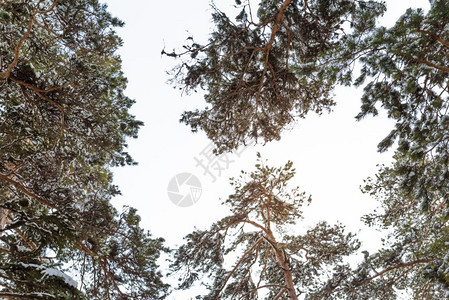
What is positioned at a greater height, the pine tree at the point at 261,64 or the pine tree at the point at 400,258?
the pine tree at the point at 261,64

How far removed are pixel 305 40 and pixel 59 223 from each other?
5038 mm

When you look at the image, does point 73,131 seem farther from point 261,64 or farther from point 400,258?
point 400,258

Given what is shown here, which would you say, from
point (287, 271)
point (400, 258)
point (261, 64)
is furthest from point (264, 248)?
point (261, 64)

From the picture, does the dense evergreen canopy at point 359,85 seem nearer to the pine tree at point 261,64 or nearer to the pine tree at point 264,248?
the pine tree at point 261,64

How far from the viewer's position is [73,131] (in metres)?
5.57

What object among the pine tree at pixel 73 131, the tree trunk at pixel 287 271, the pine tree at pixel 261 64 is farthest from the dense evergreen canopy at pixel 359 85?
the pine tree at pixel 73 131

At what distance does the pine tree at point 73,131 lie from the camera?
4840 mm

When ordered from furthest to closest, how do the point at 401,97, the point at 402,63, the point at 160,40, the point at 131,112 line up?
the point at 131,112 < the point at 160,40 < the point at 401,97 < the point at 402,63

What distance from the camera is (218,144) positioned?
716 centimetres

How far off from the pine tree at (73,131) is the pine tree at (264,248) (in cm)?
206

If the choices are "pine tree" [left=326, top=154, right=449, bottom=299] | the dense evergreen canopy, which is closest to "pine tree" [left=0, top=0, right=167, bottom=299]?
the dense evergreen canopy

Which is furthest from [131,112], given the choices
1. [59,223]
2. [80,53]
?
[59,223]

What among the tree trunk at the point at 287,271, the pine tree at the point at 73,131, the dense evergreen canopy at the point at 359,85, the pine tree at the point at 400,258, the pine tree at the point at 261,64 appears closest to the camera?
the dense evergreen canopy at the point at 359,85

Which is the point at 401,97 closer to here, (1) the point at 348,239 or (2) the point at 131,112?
(2) the point at 131,112
